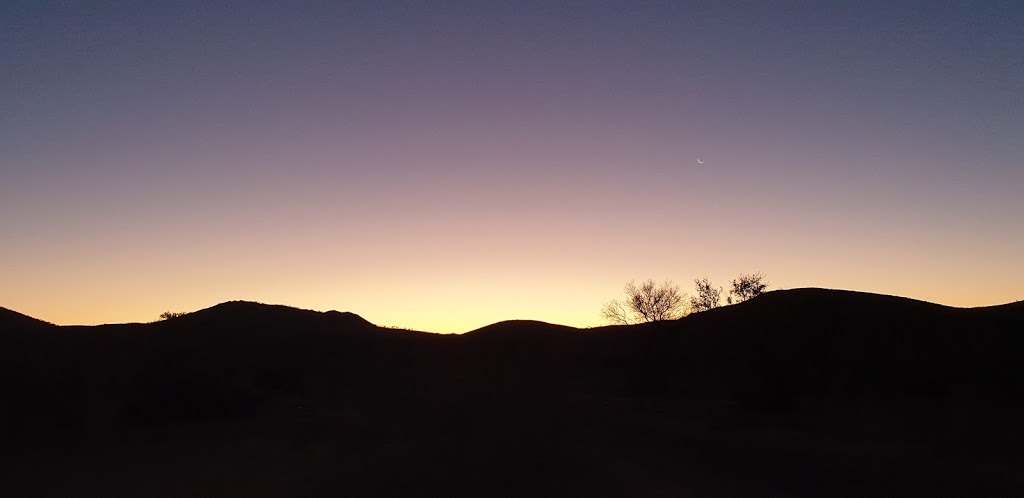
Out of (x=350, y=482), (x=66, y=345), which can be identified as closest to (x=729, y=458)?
(x=350, y=482)

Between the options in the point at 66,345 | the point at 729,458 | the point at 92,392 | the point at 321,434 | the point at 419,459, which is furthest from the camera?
the point at 66,345

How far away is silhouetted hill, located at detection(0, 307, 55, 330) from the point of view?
48275mm

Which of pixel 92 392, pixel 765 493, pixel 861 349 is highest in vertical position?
pixel 861 349

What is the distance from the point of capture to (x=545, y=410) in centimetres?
2348

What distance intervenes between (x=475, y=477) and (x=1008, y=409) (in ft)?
76.2

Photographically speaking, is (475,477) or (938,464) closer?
(475,477)

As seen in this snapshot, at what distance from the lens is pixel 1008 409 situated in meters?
25.5

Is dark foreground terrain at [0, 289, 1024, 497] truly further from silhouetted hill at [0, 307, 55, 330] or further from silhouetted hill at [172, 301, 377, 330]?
silhouetted hill at [0, 307, 55, 330]

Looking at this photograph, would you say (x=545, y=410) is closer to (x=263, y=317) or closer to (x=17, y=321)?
(x=263, y=317)

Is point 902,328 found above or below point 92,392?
above

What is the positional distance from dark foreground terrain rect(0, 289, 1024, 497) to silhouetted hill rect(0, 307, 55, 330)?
473 cm

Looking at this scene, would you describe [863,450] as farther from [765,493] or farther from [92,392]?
[92,392]

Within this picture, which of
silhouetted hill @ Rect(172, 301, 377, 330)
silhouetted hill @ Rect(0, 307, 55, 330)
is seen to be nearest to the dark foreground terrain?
silhouetted hill @ Rect(172, 301, 377, 330)

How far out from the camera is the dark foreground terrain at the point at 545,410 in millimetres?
13875
